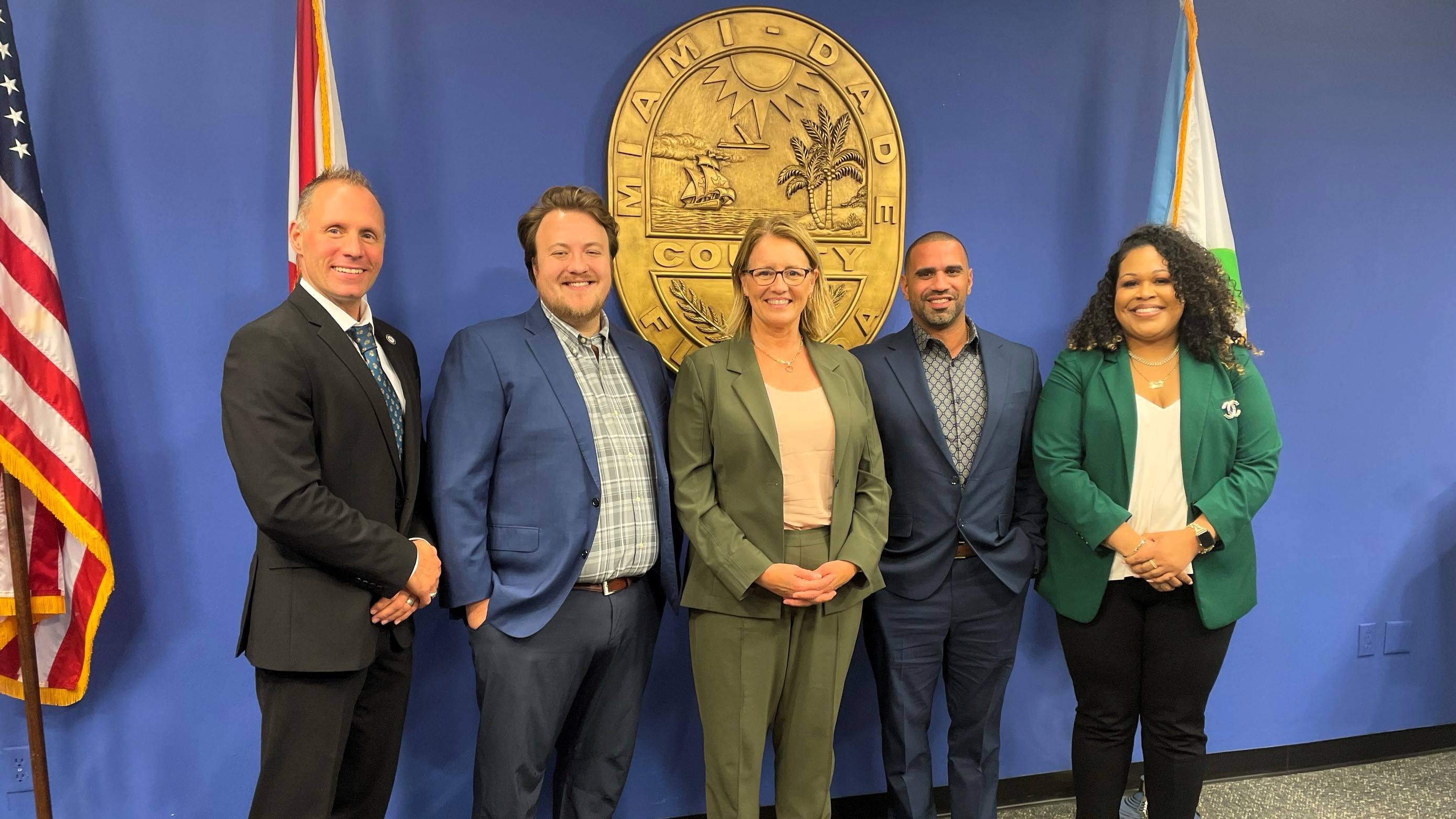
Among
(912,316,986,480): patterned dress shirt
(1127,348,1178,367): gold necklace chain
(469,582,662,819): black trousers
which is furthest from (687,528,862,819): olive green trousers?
(1127,348,1178,367): gold necklace chain

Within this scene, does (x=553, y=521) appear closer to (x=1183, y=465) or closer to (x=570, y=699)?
(x=570, y=699)

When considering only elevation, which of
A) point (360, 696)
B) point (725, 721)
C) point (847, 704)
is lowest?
point (847, 704)

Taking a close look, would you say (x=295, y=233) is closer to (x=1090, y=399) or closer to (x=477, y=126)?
(x=477, y=126)

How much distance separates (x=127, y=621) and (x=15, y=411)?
66 cm

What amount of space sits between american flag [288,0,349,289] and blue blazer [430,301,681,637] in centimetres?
58

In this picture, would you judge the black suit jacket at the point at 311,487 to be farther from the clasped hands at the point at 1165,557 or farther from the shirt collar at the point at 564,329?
the clasped hands at the point at 1165,557

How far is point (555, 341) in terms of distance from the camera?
1945 millimetres

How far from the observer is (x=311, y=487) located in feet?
5.07

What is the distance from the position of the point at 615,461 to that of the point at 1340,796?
2837 millimetres

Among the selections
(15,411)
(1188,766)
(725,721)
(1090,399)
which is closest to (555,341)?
(725,721)

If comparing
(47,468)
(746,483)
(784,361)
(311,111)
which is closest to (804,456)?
(746,483)

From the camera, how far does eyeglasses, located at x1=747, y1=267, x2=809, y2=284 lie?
195 cm

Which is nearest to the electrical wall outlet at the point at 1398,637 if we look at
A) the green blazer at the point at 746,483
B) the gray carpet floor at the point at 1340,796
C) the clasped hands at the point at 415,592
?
the gray carpet floor at the point at 1340,796

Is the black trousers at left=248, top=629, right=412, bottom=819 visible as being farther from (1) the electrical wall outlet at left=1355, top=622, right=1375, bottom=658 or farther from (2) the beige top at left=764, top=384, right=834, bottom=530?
(1) the electrical wall outlet at left=1355, top=622, right=1375, bottom=658
